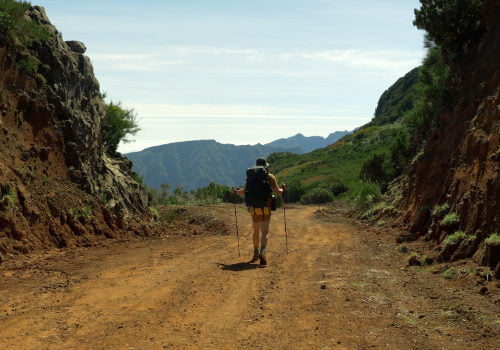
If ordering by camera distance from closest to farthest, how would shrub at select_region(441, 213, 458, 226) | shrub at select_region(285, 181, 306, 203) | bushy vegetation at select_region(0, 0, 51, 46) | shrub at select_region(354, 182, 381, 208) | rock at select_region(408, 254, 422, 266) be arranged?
rock at select_region(408, 254, 422, 266), shrub at select_region(441, 213, 458, 226), bushy vegetation at select_region(0, 0, 51, 46), shrub at select_region(354, 182, 381, 208), shrub at select_region(285, 181, 306, 203)

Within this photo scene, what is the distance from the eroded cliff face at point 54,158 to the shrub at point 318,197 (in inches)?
971

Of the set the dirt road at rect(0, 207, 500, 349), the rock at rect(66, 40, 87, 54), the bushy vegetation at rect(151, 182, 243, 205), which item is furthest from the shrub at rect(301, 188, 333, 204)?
the dirt road at rect(0, 207, 500, 349)

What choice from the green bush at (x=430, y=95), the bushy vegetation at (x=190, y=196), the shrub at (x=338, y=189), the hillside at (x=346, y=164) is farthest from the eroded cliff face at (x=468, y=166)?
the shrub at (x=338, y=189)

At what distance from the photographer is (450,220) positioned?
33.8 ft

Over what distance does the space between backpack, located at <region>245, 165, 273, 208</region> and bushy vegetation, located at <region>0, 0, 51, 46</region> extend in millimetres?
8165

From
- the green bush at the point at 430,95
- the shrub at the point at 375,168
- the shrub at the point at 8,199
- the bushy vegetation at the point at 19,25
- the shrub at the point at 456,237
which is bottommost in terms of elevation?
the shrub at the point at 456,237

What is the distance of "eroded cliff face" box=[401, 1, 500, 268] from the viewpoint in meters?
8.98

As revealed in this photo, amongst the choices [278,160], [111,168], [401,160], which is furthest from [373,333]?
[278,160]

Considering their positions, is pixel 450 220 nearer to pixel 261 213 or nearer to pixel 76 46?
pixel 261 213

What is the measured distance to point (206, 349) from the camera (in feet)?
16.8

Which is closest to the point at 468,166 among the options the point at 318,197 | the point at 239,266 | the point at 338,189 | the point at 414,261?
the point at 414,261

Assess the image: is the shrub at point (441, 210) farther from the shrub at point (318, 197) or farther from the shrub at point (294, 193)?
the shrub at point (294, 193)

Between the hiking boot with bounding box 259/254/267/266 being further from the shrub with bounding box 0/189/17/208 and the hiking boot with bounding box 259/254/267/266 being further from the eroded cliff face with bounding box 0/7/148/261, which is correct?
the shrub with bounding box 0/189/17/208

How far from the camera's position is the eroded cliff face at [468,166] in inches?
354
